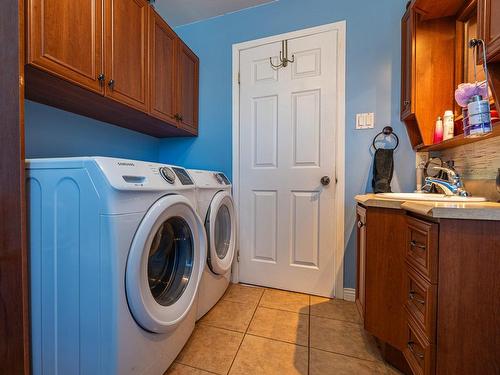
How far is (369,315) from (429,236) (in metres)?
0.57

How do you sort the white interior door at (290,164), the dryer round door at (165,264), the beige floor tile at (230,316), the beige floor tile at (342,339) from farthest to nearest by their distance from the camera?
1. the white interior door at (290,164)
2. the beige floor tile at (230,316)
3. the beige floor tile at (342,339)
4. the dryer round door at (165,264)

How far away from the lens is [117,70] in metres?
1.26

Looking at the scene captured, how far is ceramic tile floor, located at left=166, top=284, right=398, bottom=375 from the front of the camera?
3.65 feet

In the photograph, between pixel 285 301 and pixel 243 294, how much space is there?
338mm

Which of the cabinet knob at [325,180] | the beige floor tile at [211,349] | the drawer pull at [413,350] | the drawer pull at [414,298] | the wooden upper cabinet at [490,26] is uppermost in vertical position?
the wooden upper cabinet at [490,26]

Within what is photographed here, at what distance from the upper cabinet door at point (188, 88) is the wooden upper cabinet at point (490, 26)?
1759mm

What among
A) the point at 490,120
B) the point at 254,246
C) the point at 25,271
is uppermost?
the point at 490,120

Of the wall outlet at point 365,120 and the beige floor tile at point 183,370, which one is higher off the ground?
the wall outlet at point 365,120

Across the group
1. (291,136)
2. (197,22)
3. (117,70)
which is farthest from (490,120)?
(197,22)

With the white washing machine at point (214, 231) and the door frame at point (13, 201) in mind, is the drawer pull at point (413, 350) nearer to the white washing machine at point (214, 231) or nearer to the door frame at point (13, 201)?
the white washing machine at point (214, 231)

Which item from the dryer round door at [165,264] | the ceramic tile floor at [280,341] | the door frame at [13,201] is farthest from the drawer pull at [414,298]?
the door frame at [13,201]

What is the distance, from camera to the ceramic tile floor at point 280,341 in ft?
3.65

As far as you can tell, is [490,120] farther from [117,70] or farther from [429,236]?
[117,70]

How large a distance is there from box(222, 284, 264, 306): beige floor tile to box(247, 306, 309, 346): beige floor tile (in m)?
0.15
